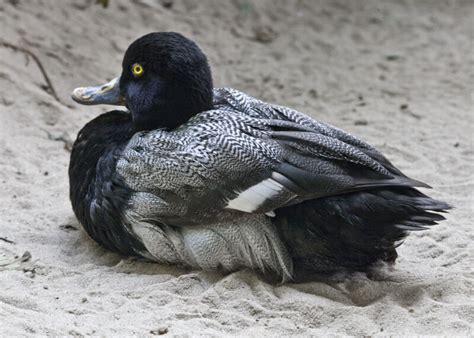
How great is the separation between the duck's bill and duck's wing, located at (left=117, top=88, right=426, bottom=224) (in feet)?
1.88

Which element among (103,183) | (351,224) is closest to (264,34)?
(103,183)

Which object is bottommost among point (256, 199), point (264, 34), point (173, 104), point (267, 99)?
point (267, 99)

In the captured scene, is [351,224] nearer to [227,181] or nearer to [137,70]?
[227,181]

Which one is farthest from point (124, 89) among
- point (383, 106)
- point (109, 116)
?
point (383, 106)

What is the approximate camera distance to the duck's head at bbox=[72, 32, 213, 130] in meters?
4.61

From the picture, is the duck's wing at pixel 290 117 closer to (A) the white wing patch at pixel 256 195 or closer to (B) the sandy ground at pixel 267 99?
(A) the white wing patch at pixel 256 195

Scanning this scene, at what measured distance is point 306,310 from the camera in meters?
4.12

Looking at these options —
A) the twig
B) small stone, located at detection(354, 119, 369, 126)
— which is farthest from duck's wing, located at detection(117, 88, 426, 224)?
small stone, located at detection(354, 119, 369, 126)

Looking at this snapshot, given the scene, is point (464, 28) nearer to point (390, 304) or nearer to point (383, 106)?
point (383, 106)

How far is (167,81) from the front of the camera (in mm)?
4613

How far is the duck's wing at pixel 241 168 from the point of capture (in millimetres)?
4230

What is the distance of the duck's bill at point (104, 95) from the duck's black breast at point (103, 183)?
11 centimetres

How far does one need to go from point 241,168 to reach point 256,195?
0.16m

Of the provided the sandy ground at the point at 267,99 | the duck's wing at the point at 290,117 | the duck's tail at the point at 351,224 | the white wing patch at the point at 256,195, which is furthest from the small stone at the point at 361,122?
the white wing patch at the point at 256,195
